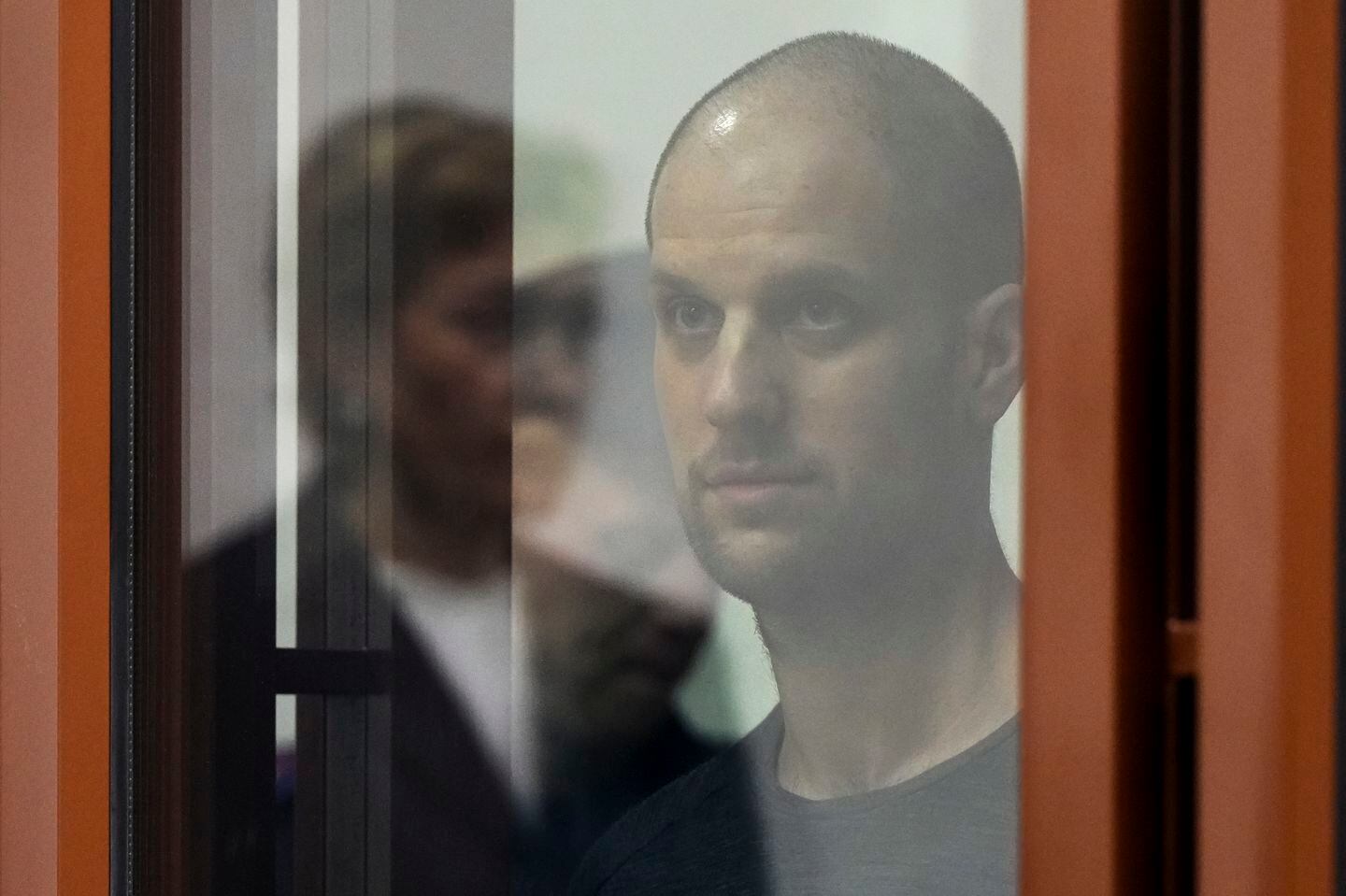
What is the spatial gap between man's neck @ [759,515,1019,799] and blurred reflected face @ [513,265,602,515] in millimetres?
160

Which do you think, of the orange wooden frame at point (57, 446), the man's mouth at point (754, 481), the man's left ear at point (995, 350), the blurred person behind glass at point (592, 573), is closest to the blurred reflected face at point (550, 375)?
the blurred person behind glass at point (592, 573)

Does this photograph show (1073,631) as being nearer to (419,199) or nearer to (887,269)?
(887,269)

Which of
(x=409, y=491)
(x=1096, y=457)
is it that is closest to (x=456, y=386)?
(x=409, y=491)

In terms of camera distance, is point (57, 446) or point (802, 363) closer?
point (802, 363)

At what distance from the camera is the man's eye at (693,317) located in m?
0.79

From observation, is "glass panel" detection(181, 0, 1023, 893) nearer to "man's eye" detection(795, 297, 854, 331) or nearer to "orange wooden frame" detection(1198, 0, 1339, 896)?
"man's eye" detection(795, 297, 854, 331)

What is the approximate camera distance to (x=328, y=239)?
98 cm

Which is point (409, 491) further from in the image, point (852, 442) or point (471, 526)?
point (852, 442)

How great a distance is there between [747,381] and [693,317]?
0.17ft

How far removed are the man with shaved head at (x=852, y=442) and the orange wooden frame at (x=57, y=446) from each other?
0.47 m

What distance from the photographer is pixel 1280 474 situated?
2.06 feet

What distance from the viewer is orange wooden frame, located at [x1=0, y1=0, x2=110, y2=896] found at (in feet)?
3.54

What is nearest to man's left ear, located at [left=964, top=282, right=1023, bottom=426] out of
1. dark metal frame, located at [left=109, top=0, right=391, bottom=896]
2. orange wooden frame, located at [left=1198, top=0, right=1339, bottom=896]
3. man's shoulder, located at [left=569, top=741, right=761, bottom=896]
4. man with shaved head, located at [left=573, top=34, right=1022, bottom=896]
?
man with shaved head, located at [left=573, top=34, right=1022, bottom=896]

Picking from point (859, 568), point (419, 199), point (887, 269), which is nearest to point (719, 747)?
point (859, 568)
